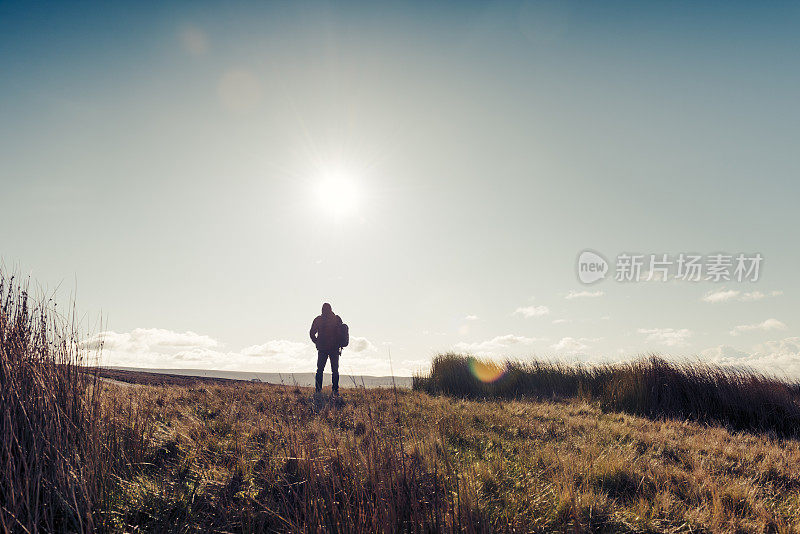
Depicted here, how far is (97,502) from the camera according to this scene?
3.39 meters

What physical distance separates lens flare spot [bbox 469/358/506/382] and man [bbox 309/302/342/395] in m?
6.20

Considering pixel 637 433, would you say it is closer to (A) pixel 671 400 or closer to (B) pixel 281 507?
(A) pixel 671 400

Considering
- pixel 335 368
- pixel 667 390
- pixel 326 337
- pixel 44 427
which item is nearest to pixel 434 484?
pixel 44 427

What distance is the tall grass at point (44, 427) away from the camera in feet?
10.6

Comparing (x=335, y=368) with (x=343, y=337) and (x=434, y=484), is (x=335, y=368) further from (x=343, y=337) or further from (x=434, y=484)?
(x=434, y=484)

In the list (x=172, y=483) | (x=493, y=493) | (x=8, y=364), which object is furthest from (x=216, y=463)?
(x=493, y=493)

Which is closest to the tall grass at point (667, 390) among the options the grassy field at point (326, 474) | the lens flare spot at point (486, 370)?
the lens flare spot at point (486, 370)

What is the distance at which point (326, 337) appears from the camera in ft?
36.0

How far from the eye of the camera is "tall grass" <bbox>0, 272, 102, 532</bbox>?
10.6 feet

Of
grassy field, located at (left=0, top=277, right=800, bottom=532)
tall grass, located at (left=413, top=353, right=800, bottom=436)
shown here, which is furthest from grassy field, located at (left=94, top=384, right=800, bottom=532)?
tall grass, located at (left=413, top=353, right=800, bottom=436)

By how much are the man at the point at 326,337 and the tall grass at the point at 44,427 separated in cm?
646

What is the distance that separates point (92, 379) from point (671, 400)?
12.5 metres

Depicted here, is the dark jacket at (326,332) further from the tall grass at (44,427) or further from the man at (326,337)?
the tall grass at (44,427)

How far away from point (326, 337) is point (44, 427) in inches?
289
